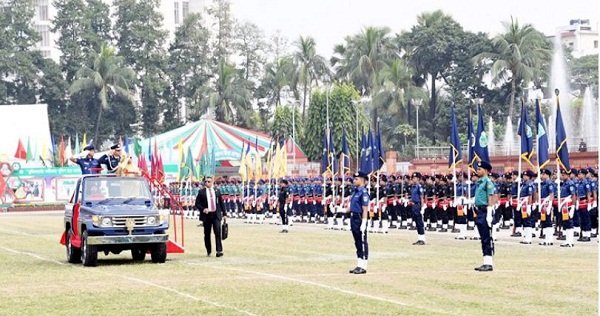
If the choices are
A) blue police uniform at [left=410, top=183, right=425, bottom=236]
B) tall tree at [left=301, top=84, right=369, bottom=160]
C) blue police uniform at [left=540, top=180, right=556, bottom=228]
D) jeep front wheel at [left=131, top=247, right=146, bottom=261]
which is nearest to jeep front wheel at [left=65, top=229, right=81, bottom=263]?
jeep front wheel at [left=131, top=247, right=146, bottom=261]

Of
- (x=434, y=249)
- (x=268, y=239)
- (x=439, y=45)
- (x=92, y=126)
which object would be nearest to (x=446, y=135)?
(x=439, y=45)

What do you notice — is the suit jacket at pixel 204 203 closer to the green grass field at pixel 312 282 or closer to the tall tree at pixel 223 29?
the green grass field at pixel 312 282

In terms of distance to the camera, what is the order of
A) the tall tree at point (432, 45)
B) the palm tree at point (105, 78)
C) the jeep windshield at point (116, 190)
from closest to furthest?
the jeep windshield at point (116, 190) → the tall tree at point (432, 45) → the palm tree at point (105, 78)

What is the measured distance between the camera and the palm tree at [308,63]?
326 ft

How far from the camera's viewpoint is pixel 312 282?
799 inches

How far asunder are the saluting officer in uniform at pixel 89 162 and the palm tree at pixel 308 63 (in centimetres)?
7088

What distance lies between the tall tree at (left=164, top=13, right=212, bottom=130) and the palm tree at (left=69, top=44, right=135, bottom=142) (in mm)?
5922

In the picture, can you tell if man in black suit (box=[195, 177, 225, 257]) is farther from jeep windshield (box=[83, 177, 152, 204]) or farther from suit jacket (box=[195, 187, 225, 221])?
jeep windshield (box=[83, 177, 152, 204])

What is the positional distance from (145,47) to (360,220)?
309ft

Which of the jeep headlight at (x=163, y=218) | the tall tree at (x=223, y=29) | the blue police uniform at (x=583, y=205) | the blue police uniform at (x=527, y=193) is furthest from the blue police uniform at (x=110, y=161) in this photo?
the tall tree at (x=223, y=29)

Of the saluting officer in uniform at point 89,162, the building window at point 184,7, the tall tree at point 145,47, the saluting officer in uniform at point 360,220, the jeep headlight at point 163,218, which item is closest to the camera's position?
the saluting officer in uniform at point 360,220

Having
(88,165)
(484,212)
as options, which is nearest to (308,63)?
(88,165)

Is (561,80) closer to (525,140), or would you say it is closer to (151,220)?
(525,140)

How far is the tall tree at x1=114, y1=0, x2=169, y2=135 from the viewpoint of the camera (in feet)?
372
